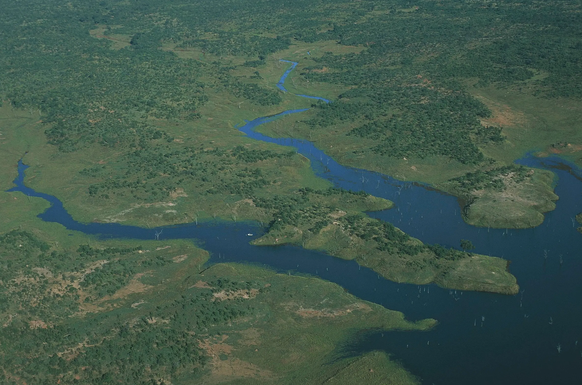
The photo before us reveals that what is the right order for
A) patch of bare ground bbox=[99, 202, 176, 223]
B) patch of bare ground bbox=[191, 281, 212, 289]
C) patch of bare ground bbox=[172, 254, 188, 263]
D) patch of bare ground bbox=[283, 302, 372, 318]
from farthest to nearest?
1. patch of bare ground bbox=[99, 202, 176, 223]
2. patch of bare ground bbox=[172, 254, 188, 263]
3. patch of bare ground bbox=[191, 281, 212, 289]
4. patch of bare ground bbox=[283, 302, 372, 318]

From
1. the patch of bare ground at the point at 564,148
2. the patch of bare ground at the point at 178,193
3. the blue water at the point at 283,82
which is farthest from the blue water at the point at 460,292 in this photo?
the blue water at the point at 283,82

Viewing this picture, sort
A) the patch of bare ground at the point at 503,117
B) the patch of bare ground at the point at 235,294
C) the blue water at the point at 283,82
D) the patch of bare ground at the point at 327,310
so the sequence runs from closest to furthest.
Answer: the patch of bare ground at the point at 327,310, the patch of bare ground at the point at 235,294, the patch of bare ground at the point at 503,117, the blue water at the point at 283,82

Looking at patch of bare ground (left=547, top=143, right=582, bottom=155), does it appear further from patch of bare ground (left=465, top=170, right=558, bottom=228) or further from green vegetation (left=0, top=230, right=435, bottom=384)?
green vegetation (left=0, top=230, right=435, bottom=384)

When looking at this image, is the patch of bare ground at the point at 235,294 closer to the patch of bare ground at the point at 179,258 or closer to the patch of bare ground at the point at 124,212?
the patch of bare ground at the point at 179,258

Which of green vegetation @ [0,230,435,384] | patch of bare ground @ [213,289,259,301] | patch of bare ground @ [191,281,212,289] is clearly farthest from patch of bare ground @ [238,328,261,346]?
patch of bare ground @ [191,281,212,289]

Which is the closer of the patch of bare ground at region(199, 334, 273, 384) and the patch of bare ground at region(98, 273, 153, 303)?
the patch of bare ground at region(199, 334, 273, 384)

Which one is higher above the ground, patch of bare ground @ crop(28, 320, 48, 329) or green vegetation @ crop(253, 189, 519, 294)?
patch of bare ground @ crop(28, 320, 48, 329)

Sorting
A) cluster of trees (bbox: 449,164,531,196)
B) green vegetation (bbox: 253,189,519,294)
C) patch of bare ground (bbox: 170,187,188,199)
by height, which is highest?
patch of bare ground (bbox: 170,187,188,199)
